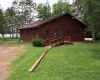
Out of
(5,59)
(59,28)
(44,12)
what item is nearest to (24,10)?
(44,12)

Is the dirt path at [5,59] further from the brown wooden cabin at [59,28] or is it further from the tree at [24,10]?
the tree at [24,10]

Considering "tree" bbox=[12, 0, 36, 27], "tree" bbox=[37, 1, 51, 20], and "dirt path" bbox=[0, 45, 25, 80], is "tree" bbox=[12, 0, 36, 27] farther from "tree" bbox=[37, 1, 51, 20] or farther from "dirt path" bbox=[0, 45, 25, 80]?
"dirt path" bbox=[0, 45, 25, 80]

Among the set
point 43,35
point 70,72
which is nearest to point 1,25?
point 43,35

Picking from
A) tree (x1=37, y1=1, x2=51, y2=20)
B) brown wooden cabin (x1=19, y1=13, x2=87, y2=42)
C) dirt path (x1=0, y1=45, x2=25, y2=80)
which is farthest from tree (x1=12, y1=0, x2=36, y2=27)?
dirt path (x1=0, y1=45, x2=25, y2=80)

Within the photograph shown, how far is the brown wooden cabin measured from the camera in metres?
27.0

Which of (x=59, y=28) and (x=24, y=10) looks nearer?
(x=59, y=28)

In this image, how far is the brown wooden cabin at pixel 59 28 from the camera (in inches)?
1064

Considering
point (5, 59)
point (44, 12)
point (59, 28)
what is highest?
point (44, 12)

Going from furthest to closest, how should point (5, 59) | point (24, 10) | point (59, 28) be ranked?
point (24, 10), point (59, 28), point (5, 59)

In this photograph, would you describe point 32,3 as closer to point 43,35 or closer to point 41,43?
point 43,35

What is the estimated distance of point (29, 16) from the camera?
6266 cm

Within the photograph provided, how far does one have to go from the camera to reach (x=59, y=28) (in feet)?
93.3

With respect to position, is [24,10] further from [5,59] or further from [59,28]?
[5,59]

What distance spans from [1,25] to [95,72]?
138ft
